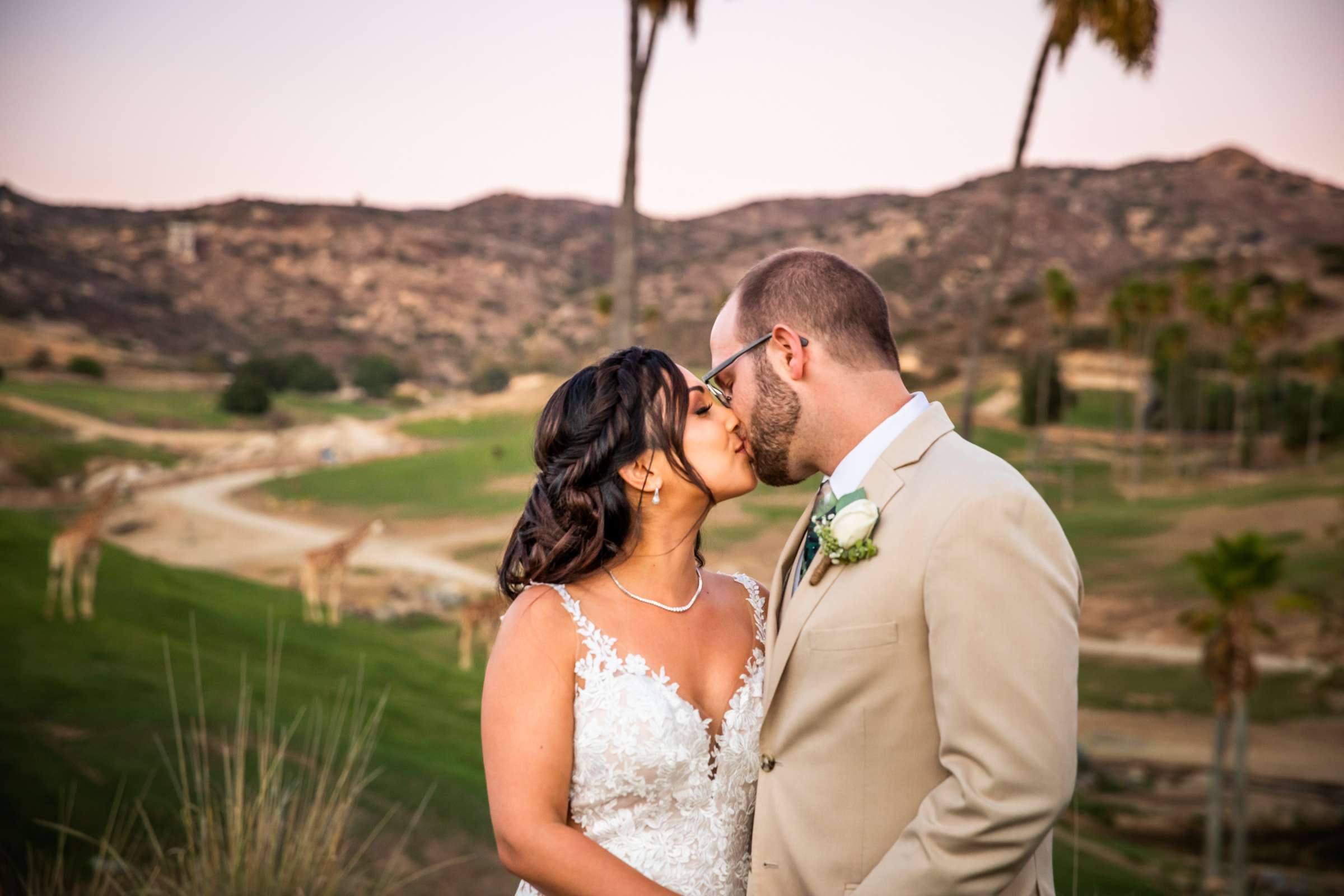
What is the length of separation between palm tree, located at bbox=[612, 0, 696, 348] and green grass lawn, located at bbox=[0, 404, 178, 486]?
1040 cm

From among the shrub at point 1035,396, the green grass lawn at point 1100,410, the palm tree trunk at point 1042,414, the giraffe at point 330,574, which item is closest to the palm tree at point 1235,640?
the giraffe at point 330,574

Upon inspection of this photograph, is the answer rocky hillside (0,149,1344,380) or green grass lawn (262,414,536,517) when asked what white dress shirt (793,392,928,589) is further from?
rocky hillside (0,149,1344,380)

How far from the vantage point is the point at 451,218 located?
185 ft

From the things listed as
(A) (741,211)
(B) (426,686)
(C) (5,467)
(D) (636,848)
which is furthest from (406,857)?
(A) (741,211)

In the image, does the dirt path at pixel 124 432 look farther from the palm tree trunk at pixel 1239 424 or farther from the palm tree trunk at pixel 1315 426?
the palm tree trunk at pixel 1315 426

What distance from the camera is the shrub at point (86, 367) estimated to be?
18656 millimetres

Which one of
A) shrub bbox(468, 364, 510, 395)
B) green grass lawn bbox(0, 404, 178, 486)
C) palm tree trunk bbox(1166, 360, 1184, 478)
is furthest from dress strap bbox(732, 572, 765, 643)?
palm tree trunk bbox(1166, 360, 1184, 478)

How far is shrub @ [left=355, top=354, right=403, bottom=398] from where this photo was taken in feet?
95.9

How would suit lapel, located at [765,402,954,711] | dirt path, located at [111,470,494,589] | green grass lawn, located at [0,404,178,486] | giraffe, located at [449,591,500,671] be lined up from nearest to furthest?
suit lapel, located at [765,402,954,711] < giraffe, located at [449,591,500,671] < green grass lawn, located at [0,404,178,486] < dirt path, located at [111,470,494,589]

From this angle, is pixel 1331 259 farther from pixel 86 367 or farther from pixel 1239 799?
pixel 86 367

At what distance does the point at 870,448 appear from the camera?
8.54 ft

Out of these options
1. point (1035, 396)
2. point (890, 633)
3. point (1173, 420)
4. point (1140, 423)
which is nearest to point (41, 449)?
point (890, 633)

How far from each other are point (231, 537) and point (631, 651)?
1714 centimetres

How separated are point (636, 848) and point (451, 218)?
56.7 metres
